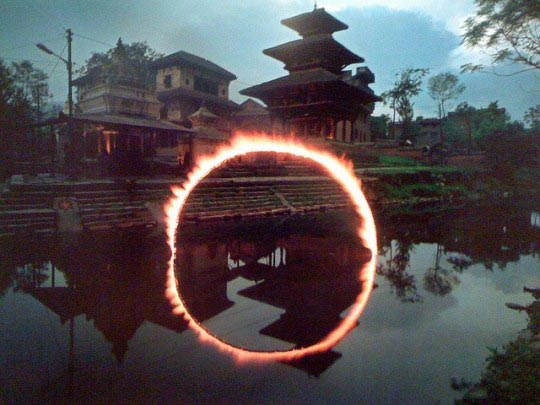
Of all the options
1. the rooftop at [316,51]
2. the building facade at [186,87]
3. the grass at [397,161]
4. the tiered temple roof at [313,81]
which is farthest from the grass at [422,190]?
the building facade at [186,87]

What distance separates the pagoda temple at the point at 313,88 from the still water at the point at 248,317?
20.4 m

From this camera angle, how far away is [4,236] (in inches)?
454

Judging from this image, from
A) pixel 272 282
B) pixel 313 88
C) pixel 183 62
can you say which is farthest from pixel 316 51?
pixel 272 282

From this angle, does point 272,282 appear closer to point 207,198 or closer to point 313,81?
point 207,198

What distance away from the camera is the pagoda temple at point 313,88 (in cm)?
3075

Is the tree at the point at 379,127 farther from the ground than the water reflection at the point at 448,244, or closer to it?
farther from the ground

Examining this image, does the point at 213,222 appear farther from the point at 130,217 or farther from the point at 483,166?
the point at 483,166

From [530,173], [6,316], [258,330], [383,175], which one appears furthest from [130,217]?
[530,173]

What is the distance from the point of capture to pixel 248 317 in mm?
6734

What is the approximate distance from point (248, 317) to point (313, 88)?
91.6 feet

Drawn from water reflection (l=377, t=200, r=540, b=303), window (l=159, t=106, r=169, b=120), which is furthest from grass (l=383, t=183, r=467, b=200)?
window (l=159, t=106, r=169, b=120)

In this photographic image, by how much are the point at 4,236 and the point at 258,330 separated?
10.6 meters

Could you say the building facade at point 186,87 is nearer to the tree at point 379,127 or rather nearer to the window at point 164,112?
the window at point 164,112

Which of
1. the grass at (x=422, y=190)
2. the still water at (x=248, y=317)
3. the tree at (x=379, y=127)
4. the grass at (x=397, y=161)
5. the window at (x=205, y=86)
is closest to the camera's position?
the still water at (x=248, y=317)
